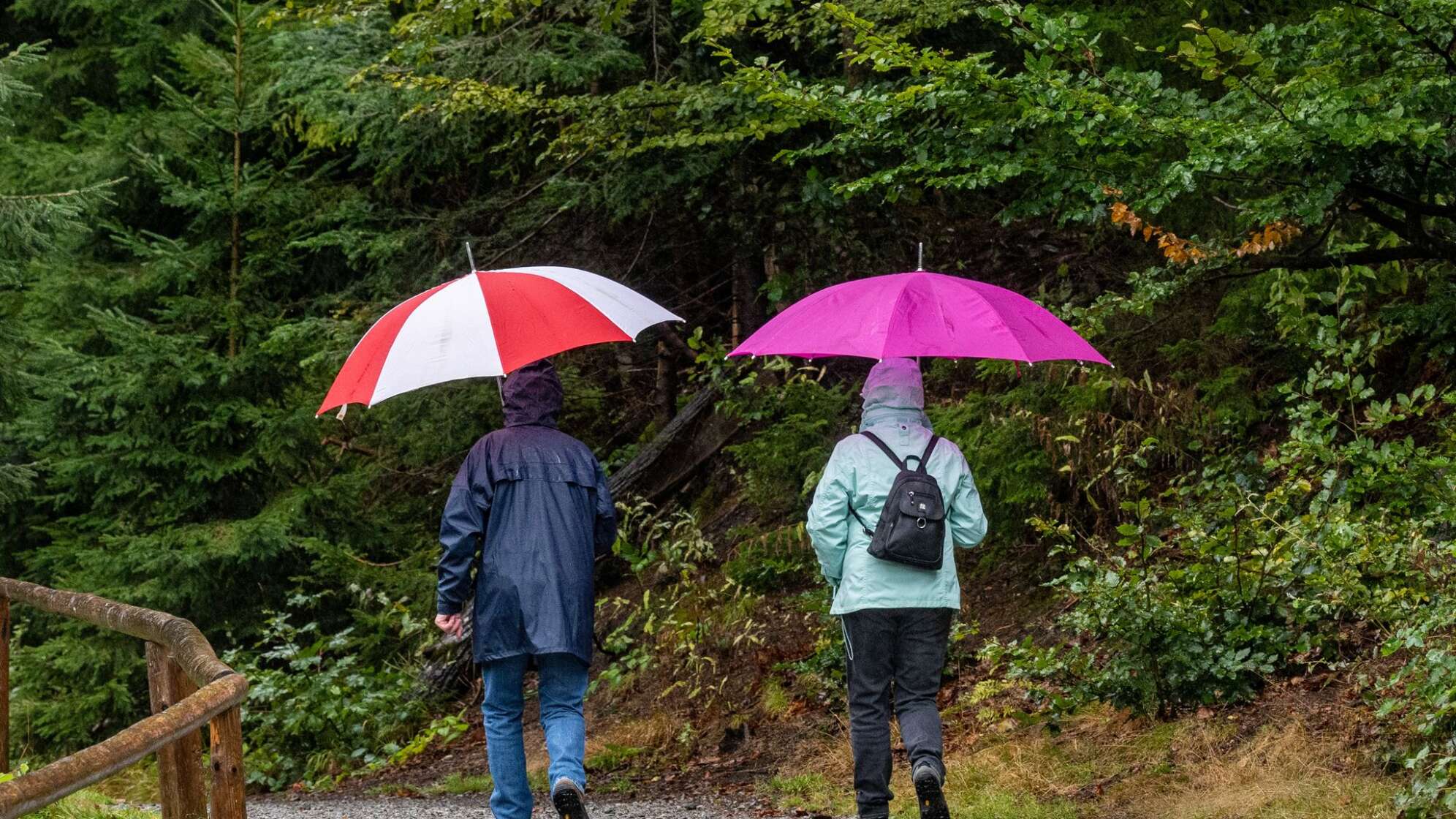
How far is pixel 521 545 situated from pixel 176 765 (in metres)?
1.76

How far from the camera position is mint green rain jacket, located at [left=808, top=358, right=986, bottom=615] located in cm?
479

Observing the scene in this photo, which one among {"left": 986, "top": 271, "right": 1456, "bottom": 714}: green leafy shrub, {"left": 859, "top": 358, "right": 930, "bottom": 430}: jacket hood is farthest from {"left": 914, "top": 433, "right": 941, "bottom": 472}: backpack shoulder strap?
{"left": 986, "top": 271, "right": 1456, "bottom": 714}: green leafy shrub

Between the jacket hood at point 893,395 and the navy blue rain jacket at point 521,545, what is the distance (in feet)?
3.70

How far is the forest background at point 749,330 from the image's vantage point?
6102mm

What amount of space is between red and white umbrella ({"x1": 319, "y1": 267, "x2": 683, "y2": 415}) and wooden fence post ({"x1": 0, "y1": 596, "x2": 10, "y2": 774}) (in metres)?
3.42

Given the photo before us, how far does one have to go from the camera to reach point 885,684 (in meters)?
4.88

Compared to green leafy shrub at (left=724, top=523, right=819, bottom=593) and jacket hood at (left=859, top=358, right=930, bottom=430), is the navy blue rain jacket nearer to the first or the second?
jacket hood at (left=859, top=358, right=930, bottom=430)

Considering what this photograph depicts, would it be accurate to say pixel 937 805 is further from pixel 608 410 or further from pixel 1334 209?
pixel 608 410

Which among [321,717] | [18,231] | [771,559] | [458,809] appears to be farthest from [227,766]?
[18,231]

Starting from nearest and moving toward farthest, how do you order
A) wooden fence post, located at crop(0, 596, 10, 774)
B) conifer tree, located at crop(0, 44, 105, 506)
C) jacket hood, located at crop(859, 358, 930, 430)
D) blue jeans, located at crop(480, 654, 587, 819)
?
jacket hood, located at crop(859, 358, 930, 430) → blue jeans, located at crop(480, 654, 587, 819) → wooden fence post, located at crop(0, 596, 10, 774) → conifer tree, located at crop(0, 44, 105, 506)

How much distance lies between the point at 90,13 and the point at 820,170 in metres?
12.1

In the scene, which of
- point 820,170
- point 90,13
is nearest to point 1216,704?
point 820,170

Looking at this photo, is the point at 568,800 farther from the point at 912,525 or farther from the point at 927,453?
the point at 927,453

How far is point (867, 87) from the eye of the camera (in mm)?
7695
